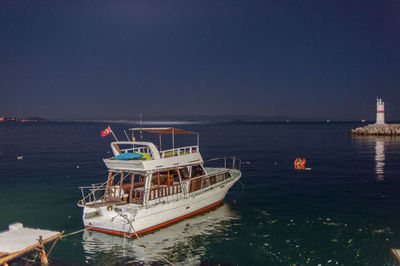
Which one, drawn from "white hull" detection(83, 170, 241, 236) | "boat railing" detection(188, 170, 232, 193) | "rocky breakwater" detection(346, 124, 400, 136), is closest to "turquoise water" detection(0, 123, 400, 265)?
"white hull" detection(83, 170, 241, 236)

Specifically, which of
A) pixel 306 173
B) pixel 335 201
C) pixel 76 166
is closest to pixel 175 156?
pixel 335 201

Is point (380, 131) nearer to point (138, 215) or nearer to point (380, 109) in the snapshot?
point (380, 109)

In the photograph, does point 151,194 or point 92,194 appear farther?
point 92,194

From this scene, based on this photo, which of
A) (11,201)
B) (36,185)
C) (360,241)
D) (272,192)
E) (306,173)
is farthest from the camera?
(306,173)

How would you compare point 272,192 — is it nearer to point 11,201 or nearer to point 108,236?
point 108,236

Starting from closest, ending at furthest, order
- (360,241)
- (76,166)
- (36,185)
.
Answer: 1. (360,241)
2. (36,185)
3. (76,166)

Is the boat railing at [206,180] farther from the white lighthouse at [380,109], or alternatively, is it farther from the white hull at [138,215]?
the white lighthouse at [380,109]

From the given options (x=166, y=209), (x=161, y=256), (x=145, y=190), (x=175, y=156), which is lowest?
(x=161, y=256)

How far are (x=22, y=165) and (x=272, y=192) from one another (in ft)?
115

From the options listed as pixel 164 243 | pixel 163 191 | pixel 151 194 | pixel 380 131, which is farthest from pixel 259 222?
pixel 380 131

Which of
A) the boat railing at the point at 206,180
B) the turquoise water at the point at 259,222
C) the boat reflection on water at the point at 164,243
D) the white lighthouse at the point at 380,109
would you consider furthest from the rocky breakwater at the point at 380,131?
the boat reflection on water at the point at 164,243

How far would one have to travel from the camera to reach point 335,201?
25.4m

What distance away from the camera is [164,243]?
55.7 feet

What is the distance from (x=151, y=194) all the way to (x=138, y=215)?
5.48 ft
